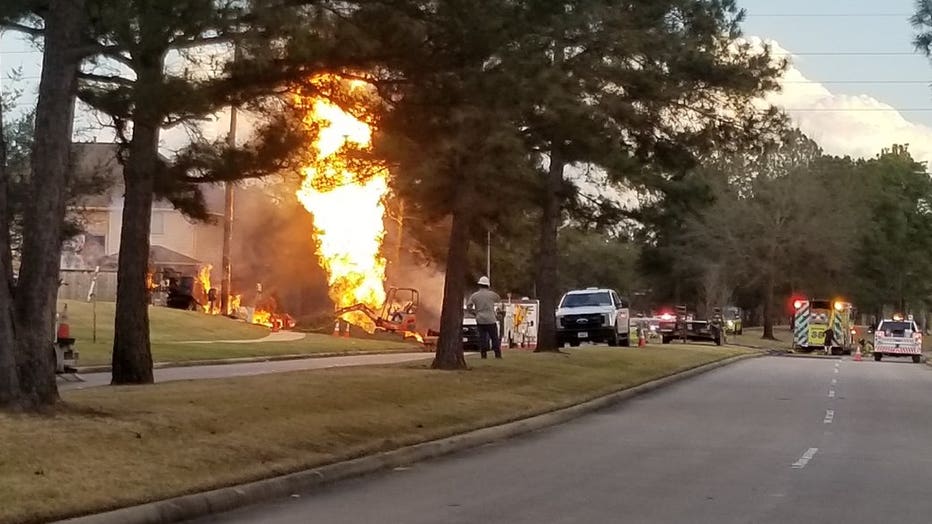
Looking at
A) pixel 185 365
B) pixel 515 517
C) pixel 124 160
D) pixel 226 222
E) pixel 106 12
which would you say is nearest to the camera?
pixel 515 517

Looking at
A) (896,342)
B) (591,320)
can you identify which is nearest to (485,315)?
(591,320)

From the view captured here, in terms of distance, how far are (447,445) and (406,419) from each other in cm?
132

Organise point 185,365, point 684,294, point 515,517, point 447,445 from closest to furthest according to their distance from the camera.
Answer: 1. point 515,517
2. point 447,445
3. point 185,365
4. point 684,294

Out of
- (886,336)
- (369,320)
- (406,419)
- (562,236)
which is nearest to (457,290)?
(406,419)

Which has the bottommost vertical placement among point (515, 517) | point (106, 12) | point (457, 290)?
point (515, 517)

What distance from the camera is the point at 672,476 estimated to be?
12914 millimetres

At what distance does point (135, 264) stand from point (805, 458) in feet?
31.6

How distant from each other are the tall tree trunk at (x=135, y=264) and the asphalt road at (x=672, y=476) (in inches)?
227

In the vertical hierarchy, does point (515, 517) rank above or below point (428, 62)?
below

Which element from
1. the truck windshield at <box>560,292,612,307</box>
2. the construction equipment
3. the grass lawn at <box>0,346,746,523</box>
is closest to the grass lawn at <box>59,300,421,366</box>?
the construction equipment

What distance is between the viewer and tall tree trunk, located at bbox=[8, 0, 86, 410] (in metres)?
13.1

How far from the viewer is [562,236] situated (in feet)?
244

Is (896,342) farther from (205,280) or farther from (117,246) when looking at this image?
(117,246)

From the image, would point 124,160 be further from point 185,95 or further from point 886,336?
point 886,336
